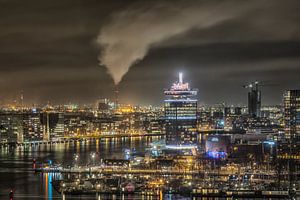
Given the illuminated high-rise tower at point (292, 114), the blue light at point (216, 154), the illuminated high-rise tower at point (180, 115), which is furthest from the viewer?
the illuminated high-rise tower at point (292, 114)

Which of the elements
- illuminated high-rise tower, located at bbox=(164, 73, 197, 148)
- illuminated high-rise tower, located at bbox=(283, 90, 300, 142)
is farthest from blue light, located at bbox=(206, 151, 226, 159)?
illuminated high-rise tower, located at bbox=(283, 90, 300, 142)

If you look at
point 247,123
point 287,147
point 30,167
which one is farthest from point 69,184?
point 247,123

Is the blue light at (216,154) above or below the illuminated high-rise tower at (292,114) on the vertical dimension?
below

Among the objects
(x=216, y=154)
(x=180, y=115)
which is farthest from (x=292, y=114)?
(x=216, y=154)

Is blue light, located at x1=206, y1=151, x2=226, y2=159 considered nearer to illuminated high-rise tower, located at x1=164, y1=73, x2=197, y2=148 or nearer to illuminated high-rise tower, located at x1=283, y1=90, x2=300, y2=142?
illuminated high-rise tower, located at x1=164, y1=73, x2=197, y2=148

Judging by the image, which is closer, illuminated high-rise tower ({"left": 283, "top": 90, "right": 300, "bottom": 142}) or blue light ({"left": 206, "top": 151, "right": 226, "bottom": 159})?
blue light ({"left": 206, "top": 151, "right": 226, "bottom": 159})

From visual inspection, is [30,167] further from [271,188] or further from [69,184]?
[271,188]

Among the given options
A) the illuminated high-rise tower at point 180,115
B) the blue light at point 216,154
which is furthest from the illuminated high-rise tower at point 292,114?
the blue light at point 216,154

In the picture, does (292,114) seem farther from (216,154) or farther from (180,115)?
(216,154)

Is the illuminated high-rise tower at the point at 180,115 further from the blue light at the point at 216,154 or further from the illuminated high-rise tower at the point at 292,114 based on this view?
the illuminated high-rise tower at the point at 292,114
